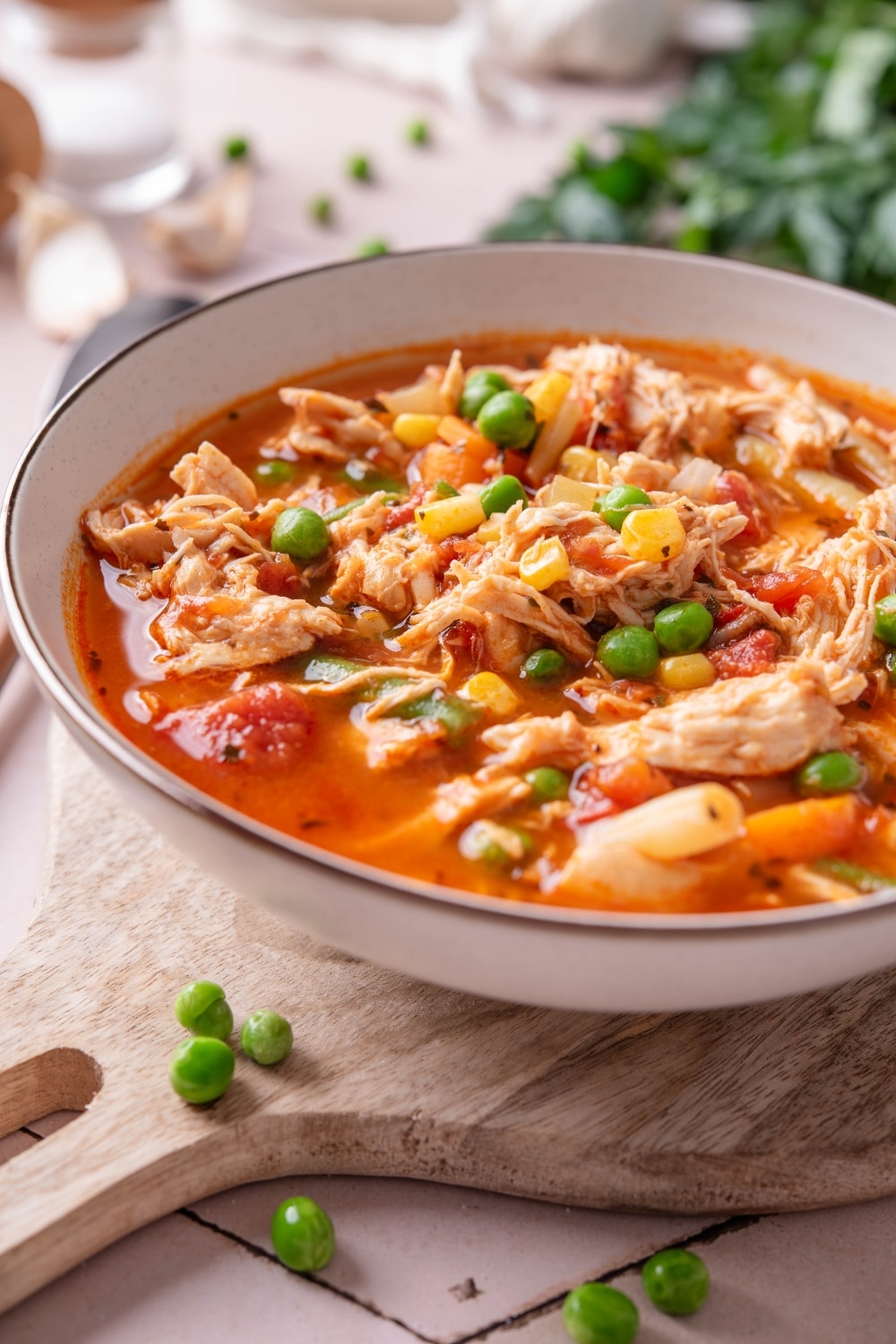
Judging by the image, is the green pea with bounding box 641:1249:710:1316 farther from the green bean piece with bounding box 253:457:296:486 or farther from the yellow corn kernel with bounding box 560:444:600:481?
the green bean piece with bounding box 253:457:296:486

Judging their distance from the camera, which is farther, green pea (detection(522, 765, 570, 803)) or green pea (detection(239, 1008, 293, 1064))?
green pea (detection(522, 765, 570, 803))

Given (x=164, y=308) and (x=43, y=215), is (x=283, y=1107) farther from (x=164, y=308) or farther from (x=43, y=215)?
(x=43, y=215)

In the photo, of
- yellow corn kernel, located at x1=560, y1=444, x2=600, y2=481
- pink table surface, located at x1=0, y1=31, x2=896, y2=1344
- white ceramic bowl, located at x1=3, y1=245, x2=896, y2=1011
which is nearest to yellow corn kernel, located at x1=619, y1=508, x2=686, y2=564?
yellow corn kernel, located at x1=560, y1=444, x2=600, y2=481

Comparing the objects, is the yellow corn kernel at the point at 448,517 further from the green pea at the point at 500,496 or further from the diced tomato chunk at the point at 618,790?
the diced tomato chunk at the point at 618,790

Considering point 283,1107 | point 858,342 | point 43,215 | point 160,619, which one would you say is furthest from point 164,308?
point 283,1107

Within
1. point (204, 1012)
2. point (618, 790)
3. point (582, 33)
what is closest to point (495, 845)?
point (618, 790)
